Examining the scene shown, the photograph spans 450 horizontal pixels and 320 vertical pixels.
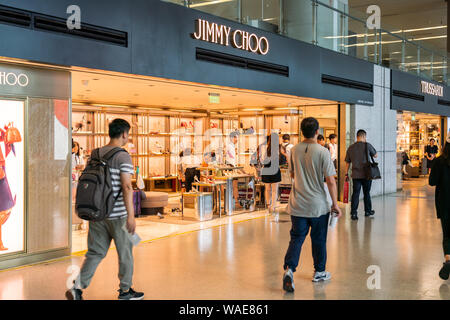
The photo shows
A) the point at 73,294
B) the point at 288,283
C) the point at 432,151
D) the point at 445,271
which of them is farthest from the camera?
the point at 432,151

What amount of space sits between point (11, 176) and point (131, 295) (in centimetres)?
231

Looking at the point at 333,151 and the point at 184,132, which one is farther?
the point at 184,132

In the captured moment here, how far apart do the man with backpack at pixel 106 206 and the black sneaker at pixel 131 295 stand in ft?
0.56

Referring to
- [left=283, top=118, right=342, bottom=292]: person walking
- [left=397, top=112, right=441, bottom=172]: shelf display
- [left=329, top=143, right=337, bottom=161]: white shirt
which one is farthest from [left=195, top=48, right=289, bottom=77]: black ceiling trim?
[left=397, top=112, right=441, bottom=172]: shelf display

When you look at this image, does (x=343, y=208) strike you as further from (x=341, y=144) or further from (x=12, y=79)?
(x=12, y=79)

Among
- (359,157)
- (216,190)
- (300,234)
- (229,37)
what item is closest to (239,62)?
(229,37)

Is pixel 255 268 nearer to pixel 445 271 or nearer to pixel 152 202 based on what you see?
pixel 445 271

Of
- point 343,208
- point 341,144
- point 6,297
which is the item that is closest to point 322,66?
point 341,144

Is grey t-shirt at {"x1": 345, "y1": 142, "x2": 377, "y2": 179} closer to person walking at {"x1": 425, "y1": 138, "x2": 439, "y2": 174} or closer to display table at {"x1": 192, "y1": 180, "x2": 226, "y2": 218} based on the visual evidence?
display table at {"x1": 192, "y1": 180, "x2": 226, "y2": 218}

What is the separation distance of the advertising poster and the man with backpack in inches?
76.0

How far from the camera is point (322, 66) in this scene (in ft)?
36.9

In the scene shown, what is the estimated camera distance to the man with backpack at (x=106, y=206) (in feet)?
13.3

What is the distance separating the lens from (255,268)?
564 centimetres

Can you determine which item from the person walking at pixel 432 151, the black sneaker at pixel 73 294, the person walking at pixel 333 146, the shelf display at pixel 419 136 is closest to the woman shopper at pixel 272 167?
the person walking at pixel 333 146
